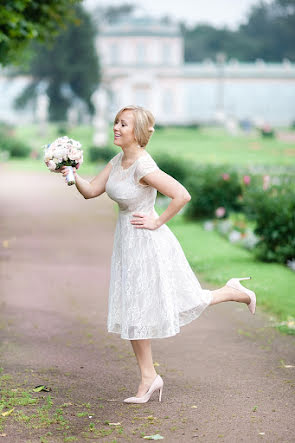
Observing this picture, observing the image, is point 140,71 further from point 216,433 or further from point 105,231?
point 216,433

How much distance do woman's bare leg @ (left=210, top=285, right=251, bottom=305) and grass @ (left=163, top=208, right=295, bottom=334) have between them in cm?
→ 133

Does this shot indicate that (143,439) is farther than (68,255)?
No

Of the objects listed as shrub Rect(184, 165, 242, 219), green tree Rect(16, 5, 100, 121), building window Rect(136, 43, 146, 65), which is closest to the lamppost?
building window Rect(136, 43, 146, 65)

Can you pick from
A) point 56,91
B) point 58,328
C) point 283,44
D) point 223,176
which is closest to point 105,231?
point 223,176

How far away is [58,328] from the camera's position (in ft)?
19.3

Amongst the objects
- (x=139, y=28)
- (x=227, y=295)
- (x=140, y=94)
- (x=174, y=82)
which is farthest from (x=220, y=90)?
(x=227, y=295)

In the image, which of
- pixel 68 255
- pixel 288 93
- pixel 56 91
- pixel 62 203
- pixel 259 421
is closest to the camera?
pixel 259 421

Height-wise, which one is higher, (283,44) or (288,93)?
(283,44)

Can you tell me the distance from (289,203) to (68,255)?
2.80 metres

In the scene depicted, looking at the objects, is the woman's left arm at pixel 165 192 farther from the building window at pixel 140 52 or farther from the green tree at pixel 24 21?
the building window at pixel 140 52

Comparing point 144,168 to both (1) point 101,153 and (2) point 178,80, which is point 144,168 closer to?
(1) point 101,153

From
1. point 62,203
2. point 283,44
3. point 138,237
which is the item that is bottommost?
point 62,203

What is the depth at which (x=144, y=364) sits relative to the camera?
4133 millimetres

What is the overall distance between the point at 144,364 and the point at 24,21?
23.2ft
